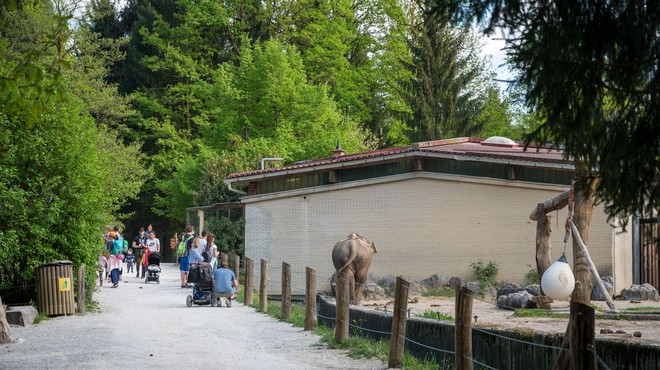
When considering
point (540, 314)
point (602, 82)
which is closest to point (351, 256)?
point (540, 314)

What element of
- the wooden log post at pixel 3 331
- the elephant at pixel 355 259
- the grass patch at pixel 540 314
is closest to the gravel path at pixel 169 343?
the wooden log post at pixel 3 331

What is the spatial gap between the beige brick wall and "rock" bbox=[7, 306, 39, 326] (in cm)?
1365

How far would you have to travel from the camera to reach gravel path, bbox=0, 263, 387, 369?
575 inches

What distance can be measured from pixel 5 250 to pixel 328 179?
45.9 ft

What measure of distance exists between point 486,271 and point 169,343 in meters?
16.6

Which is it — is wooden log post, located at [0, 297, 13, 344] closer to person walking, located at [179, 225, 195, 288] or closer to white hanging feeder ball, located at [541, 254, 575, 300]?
white hanging feeder ball, located at [541, 254, 575, 300]

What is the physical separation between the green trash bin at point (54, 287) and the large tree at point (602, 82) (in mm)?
15982

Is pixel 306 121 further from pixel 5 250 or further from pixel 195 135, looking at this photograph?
pixel 5 250

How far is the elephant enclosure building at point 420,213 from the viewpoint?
1243 inches

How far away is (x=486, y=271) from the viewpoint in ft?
104

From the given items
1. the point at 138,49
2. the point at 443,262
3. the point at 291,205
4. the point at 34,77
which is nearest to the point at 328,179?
the point at 291,205

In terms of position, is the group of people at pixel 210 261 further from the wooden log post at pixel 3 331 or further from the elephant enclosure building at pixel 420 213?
the wooden log post at pixel 3 331

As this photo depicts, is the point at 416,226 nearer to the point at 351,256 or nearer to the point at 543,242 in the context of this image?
the point at 351,256

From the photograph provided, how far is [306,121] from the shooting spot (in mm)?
51312
